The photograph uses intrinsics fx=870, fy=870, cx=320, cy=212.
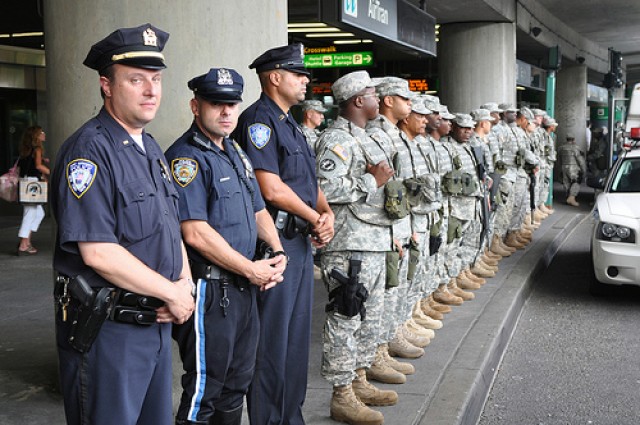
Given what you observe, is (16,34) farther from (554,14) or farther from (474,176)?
(554,14)

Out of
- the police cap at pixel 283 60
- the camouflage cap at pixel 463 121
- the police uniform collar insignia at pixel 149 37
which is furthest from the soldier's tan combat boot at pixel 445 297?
the police uniform collar insignia at pixel 149 37

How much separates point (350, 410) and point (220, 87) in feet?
6.71

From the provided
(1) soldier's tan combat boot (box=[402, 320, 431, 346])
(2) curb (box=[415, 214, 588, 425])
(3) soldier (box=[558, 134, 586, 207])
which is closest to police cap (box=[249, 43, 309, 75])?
(2) curb (box=[415, 214, 588, 425])

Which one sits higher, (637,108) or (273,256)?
(637,108)

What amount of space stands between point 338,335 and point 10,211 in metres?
13.4

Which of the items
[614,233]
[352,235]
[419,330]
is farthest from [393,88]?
[614,233]

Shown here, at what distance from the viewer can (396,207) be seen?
17.5 feet

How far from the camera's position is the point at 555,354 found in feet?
23.6

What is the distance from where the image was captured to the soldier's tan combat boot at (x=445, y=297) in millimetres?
8453

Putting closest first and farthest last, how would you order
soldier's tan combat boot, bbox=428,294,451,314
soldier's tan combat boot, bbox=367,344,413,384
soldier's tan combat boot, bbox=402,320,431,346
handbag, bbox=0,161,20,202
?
1. soldier's tan combat boot, bbox=367,344,413,384
2. soldier's tan combat boot, bbox=402,320,431,346
3. soldier's tan combat boot, bbox=428,294,451,314
4. handbag, bbox=0,161,20,202

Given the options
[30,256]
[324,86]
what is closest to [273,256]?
[30,256]

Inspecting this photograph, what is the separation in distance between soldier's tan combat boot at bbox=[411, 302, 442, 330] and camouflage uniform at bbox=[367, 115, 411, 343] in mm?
1213

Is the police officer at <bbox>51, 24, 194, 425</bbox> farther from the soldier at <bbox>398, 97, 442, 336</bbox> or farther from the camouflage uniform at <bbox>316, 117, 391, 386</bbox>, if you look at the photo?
the soldier at <bbox>398, 97, 442, 336</bbox>

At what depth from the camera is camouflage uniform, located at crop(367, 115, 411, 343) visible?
5.54 meters
